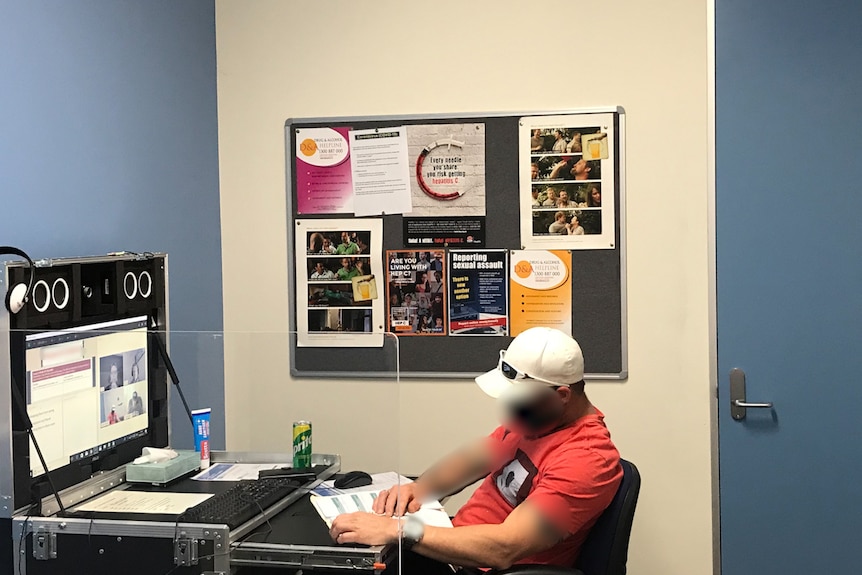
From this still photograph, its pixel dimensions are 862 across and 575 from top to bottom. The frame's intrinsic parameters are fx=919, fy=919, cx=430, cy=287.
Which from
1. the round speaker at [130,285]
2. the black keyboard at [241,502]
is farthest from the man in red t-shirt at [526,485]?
the round speaker at [130,285]

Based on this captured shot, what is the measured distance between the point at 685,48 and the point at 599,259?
0.78 metres

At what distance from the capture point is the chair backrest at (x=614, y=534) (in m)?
2.23

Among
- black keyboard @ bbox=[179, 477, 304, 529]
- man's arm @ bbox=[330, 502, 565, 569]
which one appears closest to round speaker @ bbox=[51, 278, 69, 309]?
black keyboard @ bbox=[179, 477, 304, 529]

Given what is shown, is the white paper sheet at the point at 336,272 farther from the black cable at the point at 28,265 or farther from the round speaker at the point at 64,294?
the black cable at the point at 28,265

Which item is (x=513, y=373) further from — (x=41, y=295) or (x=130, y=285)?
(x=41, y=295)

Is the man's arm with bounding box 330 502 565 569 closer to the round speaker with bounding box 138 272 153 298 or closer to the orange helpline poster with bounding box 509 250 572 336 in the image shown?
the round speaker with bounding box 138 272 153 298

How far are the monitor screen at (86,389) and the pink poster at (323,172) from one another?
1.00 m

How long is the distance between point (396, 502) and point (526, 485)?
44 cm

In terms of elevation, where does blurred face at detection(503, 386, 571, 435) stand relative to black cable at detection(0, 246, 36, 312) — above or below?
below

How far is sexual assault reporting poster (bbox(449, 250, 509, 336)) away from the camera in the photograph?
325cm

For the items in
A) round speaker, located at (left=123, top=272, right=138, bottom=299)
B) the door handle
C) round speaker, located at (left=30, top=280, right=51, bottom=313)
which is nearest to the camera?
round speaker, located at (left=30, top=280, right=51, bottom=313)

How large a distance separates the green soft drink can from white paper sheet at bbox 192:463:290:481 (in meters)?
0.05

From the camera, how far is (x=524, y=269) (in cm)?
323

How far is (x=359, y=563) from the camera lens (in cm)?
193
